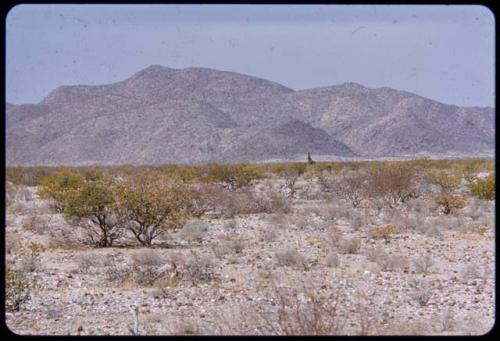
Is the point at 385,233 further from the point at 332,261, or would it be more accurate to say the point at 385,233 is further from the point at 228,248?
Result: the point at 332,261

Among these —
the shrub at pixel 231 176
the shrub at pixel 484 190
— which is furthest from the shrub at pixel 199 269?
the shrub at pixel 231 176

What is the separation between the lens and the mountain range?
80.6 meters

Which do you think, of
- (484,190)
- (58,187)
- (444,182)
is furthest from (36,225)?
(444,182)

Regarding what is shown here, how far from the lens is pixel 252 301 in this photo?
1027 centimetres

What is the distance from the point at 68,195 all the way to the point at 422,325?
35.9 feet

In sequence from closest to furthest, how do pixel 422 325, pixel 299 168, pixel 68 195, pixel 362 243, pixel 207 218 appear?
pixel 422 325
pixel 362 243
pixel 68 195
pixel 207 218
pixel 299 168

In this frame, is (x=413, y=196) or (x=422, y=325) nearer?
(x=422, y=325)

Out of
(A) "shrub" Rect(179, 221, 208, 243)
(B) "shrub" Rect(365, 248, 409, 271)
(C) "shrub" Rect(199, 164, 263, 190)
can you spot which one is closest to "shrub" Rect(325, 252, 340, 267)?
(B) "shrub" Rect(365, 248, 409, 271)

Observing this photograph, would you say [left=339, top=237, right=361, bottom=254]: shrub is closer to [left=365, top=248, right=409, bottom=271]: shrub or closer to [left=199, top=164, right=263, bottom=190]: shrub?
[left=365, top=248, right=409, bottom=271]: shrub

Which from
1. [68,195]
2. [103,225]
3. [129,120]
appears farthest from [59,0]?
[129,120]

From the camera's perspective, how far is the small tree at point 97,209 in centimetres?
1700

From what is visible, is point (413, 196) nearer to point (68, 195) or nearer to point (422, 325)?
point (68, 195)

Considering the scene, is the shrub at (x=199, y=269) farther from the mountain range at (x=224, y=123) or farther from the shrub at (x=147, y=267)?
the mountain range at (x=224, y=123)

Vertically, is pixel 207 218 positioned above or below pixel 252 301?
below
